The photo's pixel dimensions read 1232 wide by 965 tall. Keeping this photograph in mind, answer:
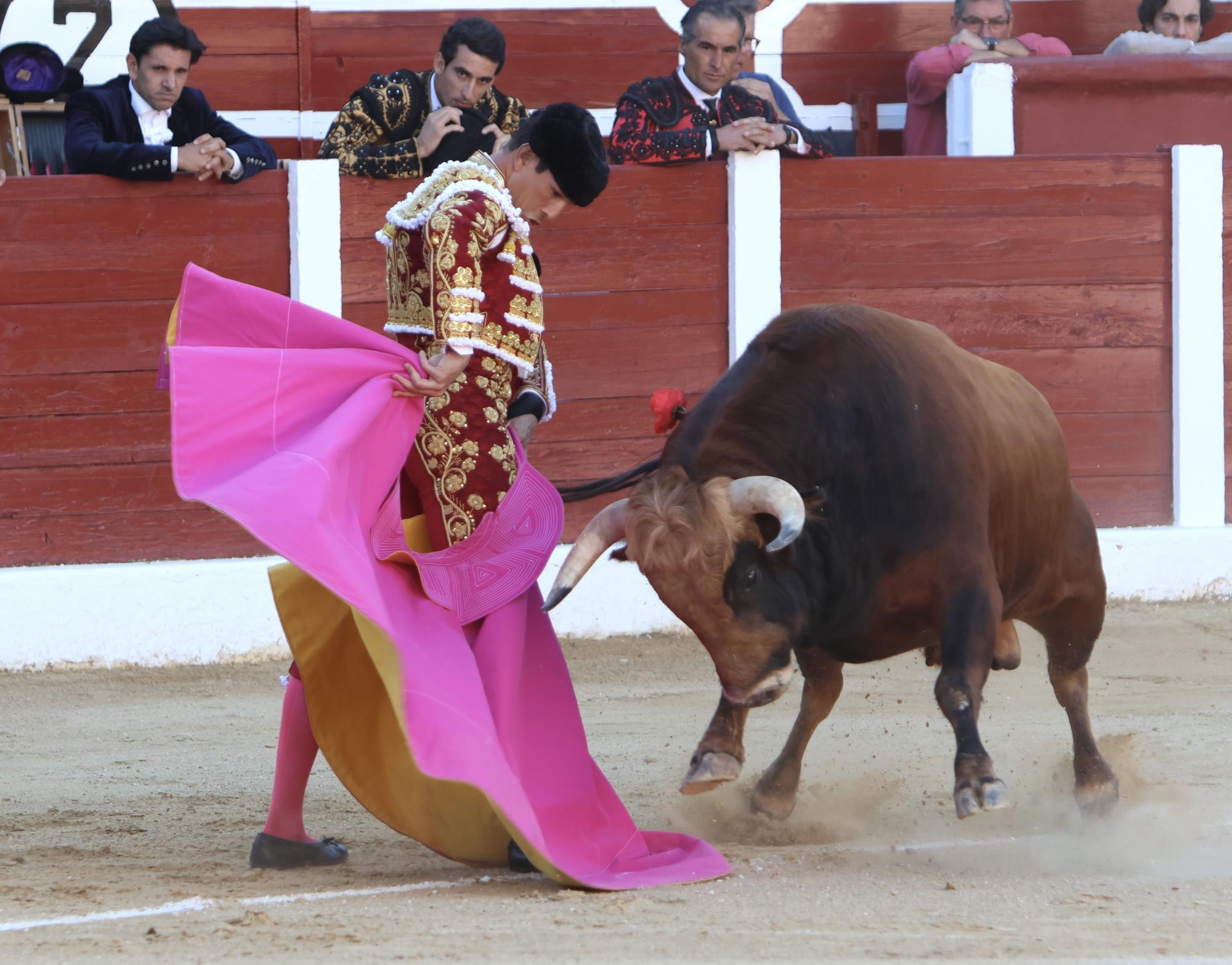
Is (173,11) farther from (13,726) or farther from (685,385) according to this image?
(13,726)

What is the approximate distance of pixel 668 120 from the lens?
18.8 ft

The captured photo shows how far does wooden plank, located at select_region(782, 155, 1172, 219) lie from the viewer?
5.95 m

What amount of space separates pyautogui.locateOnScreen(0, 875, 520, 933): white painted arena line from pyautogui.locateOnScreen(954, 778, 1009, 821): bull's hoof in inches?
31.5

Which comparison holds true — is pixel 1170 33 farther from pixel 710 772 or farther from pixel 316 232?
pixel 710 772

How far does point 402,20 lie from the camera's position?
707cm

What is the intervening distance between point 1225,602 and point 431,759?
4242 millimetres

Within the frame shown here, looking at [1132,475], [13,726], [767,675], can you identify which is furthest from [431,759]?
[1132,475]

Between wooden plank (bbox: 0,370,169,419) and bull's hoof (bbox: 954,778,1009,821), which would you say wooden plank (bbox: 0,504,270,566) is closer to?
wooden plank (bbox: 0,370,169,419)

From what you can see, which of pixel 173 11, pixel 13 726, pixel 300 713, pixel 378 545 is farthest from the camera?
pixel 173 11

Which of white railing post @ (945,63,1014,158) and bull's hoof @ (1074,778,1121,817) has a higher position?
white railing post @ (945,63,1014,158)

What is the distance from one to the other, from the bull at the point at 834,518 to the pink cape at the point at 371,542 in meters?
0.20

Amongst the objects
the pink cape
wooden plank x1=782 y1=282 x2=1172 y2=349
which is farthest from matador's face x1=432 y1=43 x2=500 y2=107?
the pink cape

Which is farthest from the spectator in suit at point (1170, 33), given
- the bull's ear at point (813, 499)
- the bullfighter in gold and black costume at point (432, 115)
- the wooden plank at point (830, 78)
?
the bull's ear at point (813, 499)

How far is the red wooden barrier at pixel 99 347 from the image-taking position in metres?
5.41
